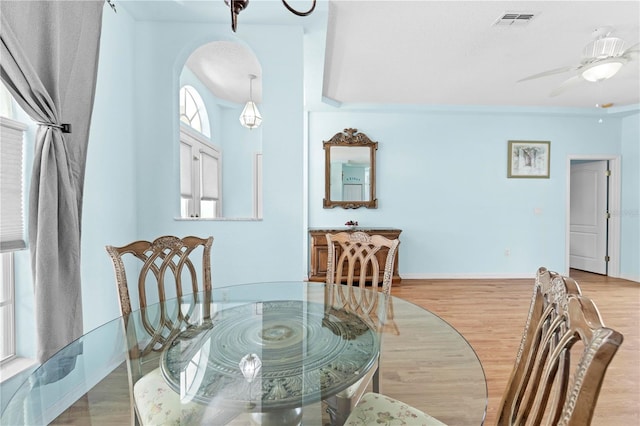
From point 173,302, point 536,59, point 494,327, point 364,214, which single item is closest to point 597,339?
point 173,302

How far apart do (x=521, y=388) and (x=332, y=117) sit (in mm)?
4424

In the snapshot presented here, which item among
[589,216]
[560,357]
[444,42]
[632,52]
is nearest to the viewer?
[560,357]

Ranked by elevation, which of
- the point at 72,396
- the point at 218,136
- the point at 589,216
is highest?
the point at 218,136

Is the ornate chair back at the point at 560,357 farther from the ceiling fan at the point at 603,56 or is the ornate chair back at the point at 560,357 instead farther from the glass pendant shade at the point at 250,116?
the glass pendant shade at the point at 250,116

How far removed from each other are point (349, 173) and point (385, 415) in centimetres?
397

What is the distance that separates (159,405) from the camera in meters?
0.99

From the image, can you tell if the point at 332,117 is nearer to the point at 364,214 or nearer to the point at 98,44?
the point at 364,214

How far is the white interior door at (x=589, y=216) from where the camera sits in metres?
5.08

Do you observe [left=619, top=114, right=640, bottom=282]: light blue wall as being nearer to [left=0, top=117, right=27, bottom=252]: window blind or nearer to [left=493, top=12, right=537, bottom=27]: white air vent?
[left=493, top=12, right=537, bottom=27]: white air vent

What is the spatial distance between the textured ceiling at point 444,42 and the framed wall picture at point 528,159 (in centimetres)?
75

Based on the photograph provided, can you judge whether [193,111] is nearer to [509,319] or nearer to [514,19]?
[514,19]

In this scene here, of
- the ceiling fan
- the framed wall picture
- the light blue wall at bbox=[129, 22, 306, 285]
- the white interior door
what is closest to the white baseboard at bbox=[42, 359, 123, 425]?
the light blue wall at bbox=[129, 22, 306, 285]

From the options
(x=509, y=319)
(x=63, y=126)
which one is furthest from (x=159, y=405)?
(x=509, y=319)

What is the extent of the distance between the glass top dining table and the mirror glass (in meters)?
1.61
